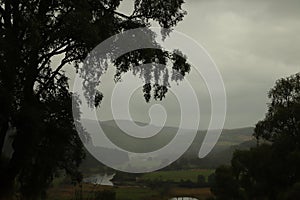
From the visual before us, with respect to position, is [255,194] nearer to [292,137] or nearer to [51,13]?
[292,137]

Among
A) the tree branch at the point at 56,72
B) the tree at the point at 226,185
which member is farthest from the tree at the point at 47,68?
the tree at the point at 226,185

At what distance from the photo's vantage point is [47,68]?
53.4 ft

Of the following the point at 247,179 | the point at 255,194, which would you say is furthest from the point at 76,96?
the point at 247,179

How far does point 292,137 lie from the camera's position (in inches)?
1433

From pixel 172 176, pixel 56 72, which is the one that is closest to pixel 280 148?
pixel 56 72

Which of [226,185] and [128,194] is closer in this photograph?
[226,185]

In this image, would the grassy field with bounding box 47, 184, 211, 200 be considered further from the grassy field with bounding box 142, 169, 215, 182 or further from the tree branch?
the grassy field with bounding box 142, 169, 215, 182

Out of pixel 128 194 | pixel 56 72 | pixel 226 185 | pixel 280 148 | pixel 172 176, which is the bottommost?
pixel 128 194

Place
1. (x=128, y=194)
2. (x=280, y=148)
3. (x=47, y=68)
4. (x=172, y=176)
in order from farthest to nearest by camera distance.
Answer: (x=172, y=176)
(x=128, y=194)
(x=280, y=148)
(x=47, y=68)

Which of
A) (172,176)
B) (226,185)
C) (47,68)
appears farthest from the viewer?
(172,176)

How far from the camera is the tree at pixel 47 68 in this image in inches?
550

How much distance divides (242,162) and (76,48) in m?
33.9

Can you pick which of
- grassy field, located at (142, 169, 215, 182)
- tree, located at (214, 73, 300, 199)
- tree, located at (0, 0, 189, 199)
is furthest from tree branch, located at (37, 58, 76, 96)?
grassy field, located at (142, 169, 215, 182)

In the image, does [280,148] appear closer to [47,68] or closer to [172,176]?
[47,68]
